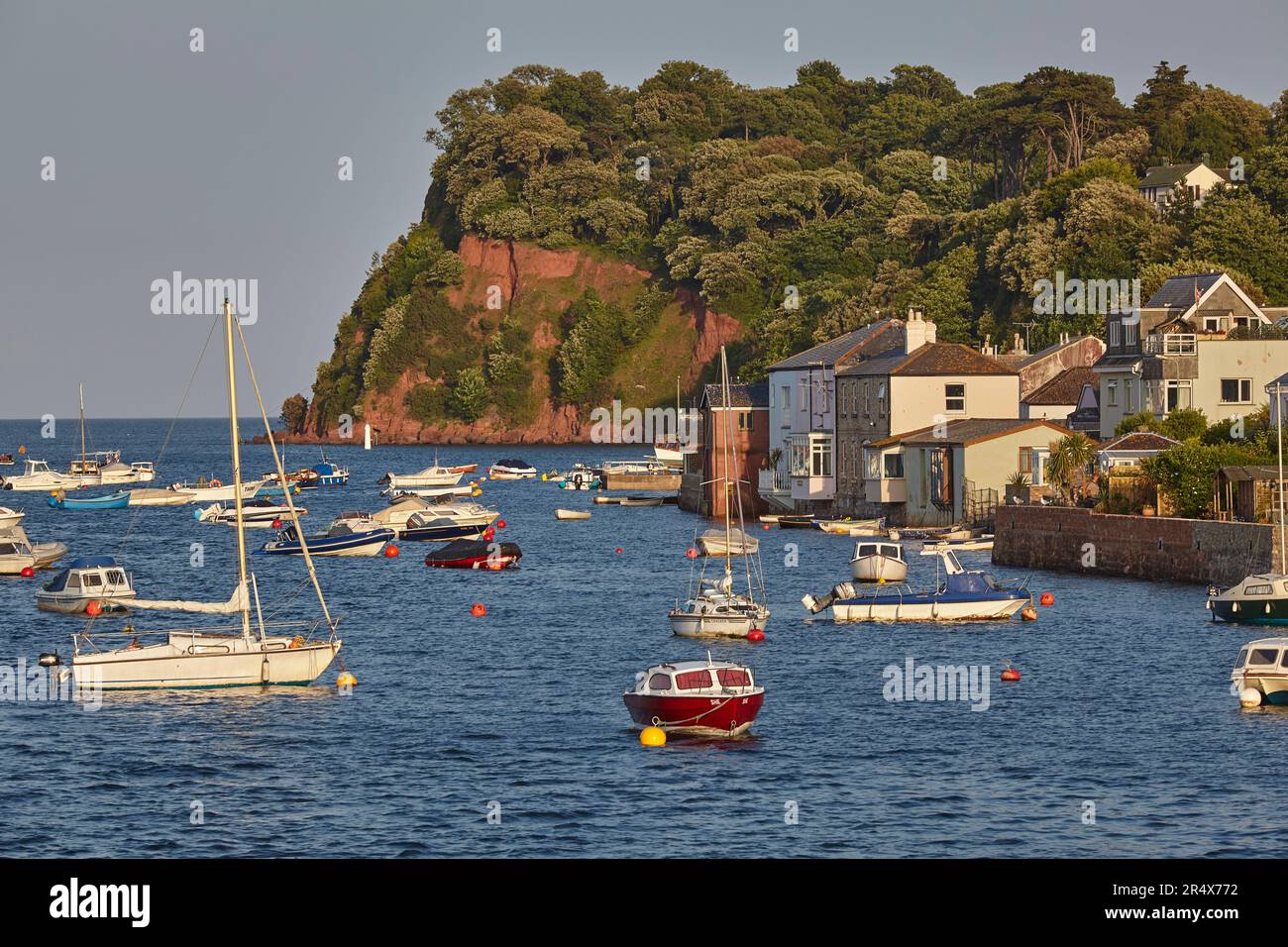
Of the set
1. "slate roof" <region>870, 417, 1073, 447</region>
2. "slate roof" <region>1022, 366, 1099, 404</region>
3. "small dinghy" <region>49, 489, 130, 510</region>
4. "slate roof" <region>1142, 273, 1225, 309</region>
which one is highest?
"slate roof" <region>1142, 273, 1225, 309</region>

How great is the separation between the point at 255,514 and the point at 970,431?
62226 mm

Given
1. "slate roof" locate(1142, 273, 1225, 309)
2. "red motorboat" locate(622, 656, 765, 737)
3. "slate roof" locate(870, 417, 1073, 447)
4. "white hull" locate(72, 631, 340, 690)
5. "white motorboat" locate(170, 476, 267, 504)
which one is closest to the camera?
"red motorboat" locate(622, 656, 765, 737)

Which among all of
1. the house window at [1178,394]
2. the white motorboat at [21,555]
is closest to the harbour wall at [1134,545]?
the house window at [1178,394]

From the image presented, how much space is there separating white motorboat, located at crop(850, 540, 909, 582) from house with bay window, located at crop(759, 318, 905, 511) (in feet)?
115

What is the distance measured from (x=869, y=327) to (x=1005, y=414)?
1794cm

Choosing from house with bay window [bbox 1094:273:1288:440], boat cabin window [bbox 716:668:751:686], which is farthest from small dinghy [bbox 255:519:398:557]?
boat cabin window [bbox 716:668:751:686]

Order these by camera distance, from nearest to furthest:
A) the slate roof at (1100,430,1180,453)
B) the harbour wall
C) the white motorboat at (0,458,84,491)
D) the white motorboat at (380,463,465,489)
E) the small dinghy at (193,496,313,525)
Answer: the harbour wall < the slate roof at (1100,430,1180,453) < the small dinghy at (193,496,313,525) < the white motorboat at (380,463,465,489) < the white motorboat at (0,458,84,491)

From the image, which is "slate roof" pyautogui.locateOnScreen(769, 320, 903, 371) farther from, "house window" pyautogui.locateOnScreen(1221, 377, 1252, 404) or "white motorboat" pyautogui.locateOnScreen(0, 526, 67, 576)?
"white motorboat" pyautogui.locateOnScreen(0, 526, 67, 576)

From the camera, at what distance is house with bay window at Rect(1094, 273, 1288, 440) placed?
92062 millimetres

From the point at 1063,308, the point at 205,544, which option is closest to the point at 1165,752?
the point at 205,544

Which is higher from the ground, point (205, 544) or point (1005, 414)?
point (1005, 414)
